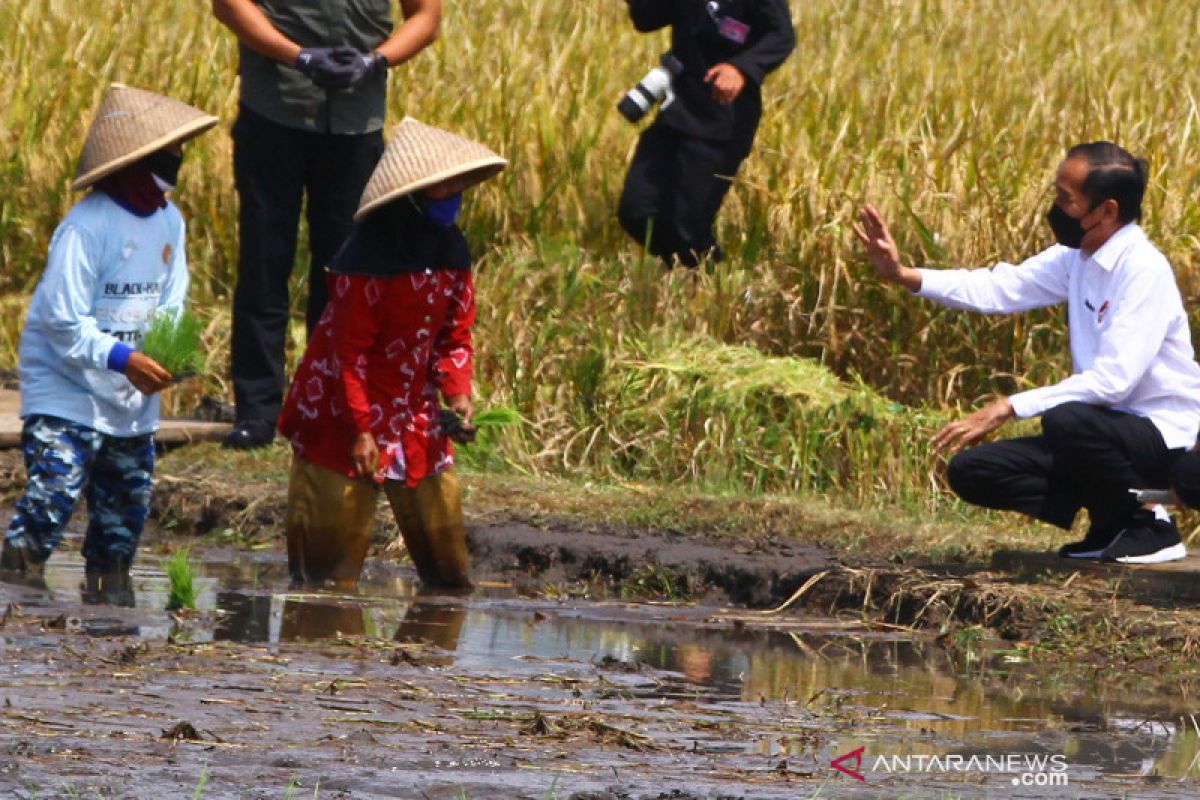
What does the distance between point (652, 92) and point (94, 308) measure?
3.63 meters

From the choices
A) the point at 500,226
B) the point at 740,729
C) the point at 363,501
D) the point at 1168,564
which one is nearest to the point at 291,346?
the point at 500,226

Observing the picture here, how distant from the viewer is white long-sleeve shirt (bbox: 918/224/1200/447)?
6.68 metres

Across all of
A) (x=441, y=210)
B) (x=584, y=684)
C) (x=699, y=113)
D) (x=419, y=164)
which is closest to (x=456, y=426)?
(x=441, y=210)

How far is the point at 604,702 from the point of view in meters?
5.27

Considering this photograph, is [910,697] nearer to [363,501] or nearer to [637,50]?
[363,501]

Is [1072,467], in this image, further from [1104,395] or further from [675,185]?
[675,185]

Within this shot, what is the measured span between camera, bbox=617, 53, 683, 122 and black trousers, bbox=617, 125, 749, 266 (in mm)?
212

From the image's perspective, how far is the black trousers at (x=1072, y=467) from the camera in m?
6.80

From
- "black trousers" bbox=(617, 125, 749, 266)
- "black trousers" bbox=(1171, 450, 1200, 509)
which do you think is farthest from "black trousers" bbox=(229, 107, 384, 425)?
"black trousers" bbox=(1171, 450, 1200, 509)

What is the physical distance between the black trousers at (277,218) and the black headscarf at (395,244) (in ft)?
5.90

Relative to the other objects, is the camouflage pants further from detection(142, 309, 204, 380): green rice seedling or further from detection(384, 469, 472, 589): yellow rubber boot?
detection(384, 469, 472, 589): yellow rubber boot

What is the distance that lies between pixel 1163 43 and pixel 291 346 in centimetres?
663

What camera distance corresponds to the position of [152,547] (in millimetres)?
8094

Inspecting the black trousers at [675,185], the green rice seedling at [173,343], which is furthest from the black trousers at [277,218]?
the green rice seedling at [173,343]
